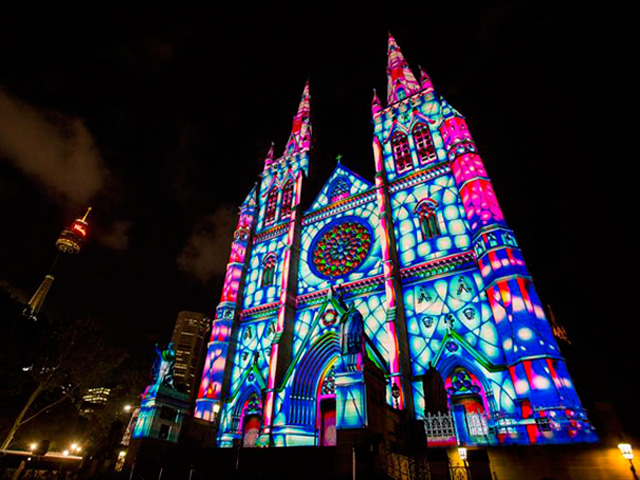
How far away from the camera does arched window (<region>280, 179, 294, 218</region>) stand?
2577cm

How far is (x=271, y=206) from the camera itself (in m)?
27.2

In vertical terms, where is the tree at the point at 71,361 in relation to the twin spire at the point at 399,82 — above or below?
below

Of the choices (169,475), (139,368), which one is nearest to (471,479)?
(169,475)

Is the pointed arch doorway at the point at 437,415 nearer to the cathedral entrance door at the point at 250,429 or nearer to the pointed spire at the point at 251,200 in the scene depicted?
the cathedral entrance door at the point at 250,429

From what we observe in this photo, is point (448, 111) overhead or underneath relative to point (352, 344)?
overhead

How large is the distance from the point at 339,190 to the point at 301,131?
10704 mm

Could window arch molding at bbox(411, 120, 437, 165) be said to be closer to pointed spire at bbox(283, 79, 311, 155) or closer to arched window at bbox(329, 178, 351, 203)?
A: arched window at bbox(329, 178, 351, 203)

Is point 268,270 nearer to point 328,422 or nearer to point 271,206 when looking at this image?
point 271,206

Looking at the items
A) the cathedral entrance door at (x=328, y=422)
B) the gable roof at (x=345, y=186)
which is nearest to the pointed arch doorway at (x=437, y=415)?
the cathedral entrance door at (x=328, y=422)

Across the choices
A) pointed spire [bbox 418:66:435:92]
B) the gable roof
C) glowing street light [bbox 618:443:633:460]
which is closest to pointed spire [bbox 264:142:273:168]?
the gable roof

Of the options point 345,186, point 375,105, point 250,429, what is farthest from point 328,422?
Result: point 375,105

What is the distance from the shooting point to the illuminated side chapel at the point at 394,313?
11031mm

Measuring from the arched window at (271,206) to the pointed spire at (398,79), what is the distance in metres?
11.7

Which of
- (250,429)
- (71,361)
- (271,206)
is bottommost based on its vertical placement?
(250,429)
